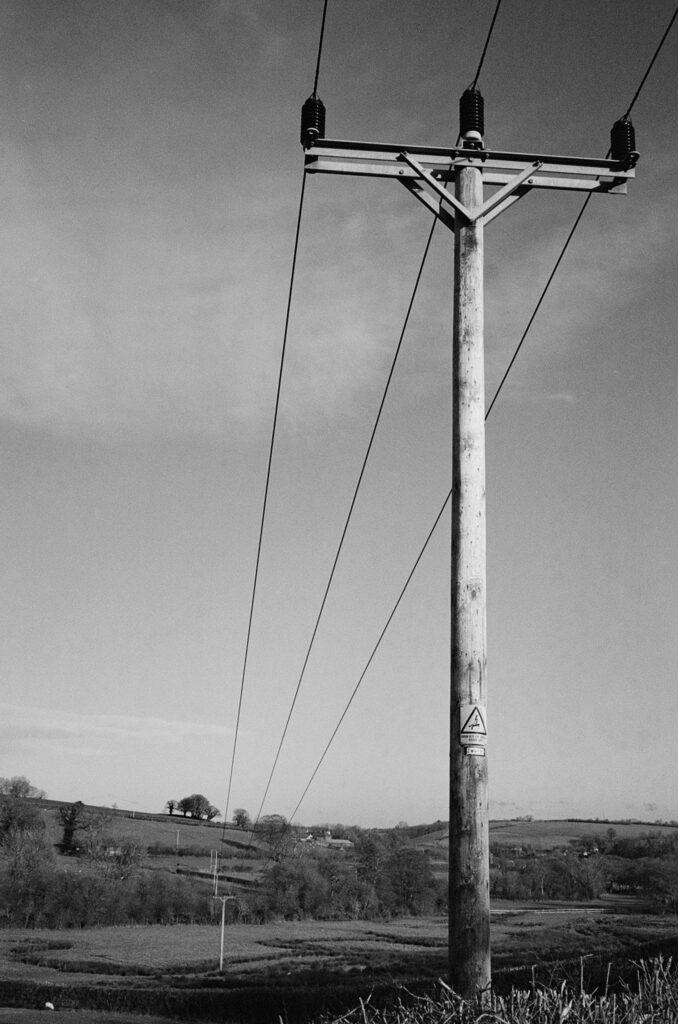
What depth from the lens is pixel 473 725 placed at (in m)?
7.00

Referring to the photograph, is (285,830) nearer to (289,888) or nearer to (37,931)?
(289,888)

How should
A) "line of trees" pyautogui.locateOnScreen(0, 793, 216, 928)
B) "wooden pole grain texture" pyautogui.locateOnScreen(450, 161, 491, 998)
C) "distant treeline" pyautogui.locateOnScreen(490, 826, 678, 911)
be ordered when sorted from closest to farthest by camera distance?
"wooden pole grain texture" pyautogui.locateOnScreen(450, 161, 491, 998), "line of trees" pyautogui.locateOnScreen(0, 793, 216, 928), "distant treeline" pyautogui.locateOnScreen(490, 826, 678, 911)

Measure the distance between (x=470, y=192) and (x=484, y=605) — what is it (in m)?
4.01

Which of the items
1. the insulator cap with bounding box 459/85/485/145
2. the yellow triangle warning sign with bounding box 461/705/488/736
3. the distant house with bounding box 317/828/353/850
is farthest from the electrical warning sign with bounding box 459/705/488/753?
the distant house with bounding box 317/828/353/850

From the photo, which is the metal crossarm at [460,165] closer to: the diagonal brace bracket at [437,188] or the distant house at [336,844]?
the diagonal brace bracket at [437,188]

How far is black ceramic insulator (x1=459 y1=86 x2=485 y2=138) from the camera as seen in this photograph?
8.89 m

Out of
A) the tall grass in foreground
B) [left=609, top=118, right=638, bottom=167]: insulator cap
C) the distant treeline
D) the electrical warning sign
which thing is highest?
[left=609, top=118, right=638, bottom=167]: insulator cap

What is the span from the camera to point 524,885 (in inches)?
6486

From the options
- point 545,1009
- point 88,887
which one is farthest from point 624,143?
point 88,887

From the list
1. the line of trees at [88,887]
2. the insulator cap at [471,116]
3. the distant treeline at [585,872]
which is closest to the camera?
the insulator cap at [471,116]

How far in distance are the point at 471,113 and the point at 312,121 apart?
1616 mm

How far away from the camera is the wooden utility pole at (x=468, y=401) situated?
262 inches

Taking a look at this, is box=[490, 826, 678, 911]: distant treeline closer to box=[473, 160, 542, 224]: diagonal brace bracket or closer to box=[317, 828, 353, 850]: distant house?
box=[317, 828, 353, 850]: distant house

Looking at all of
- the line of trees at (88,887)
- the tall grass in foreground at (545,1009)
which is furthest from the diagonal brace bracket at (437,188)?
the line of trees at (88,887)
